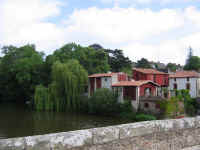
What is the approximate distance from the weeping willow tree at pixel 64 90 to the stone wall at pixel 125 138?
83.9 feet

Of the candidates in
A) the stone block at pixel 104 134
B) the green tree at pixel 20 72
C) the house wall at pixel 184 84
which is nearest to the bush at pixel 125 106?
the house wall at pixel 184 84

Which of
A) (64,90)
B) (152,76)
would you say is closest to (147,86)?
(152,76)

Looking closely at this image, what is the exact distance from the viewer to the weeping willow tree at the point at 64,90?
94.7 feet

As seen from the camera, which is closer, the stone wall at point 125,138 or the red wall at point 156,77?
the stone wall at point 125,138

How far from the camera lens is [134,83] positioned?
2747cm

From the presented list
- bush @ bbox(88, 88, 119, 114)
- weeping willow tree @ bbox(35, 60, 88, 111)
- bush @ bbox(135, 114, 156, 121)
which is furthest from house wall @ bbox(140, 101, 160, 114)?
weeping willow tree @ bbox(35, 60, 88, 111)

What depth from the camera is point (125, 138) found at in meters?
3.09

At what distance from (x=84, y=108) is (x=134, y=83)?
8678mm

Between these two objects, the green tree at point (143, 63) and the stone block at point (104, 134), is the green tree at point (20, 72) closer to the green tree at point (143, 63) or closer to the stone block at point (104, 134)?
the green tree at point (143, 63)

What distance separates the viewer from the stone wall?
2.44 meters

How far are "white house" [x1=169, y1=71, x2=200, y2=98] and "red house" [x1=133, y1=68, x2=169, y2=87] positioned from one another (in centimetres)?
151

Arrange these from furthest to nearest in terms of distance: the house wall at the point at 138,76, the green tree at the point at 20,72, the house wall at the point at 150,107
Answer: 1. the green tree at the point at 20,72
2. the house wall at the point at 138,76
3. the house wall at the point at 150,107

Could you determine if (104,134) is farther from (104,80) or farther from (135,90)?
(104,80)

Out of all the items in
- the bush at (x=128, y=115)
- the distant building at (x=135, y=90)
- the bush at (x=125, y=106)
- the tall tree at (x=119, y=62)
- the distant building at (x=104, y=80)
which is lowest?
the bush at (x=128, y=115)
